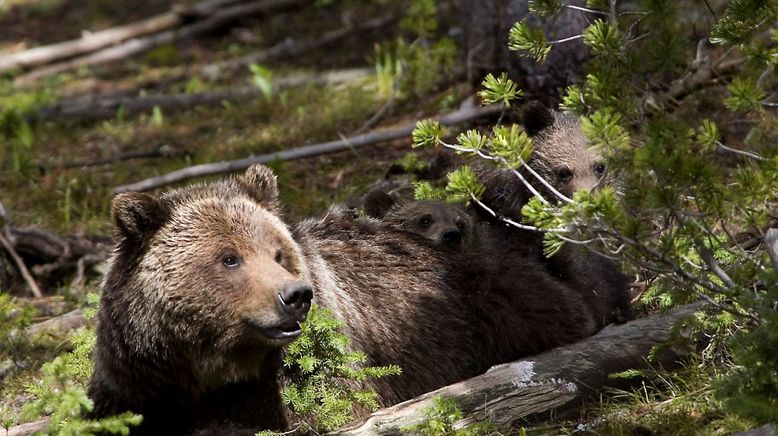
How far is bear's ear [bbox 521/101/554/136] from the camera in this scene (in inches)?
273

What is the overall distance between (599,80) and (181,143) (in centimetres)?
693

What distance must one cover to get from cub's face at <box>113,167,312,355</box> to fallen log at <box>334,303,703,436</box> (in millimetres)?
740

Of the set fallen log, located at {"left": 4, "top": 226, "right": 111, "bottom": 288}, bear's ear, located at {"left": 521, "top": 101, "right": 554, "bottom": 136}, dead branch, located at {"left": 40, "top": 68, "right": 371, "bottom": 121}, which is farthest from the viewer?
dead branch, located at {"left": 40, "top": 68, "right": 371, "bottom": 121}

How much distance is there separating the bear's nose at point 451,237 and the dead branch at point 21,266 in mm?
3479

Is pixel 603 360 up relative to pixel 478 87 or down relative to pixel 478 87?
down

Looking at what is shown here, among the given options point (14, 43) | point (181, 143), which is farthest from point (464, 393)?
point (14, 43)

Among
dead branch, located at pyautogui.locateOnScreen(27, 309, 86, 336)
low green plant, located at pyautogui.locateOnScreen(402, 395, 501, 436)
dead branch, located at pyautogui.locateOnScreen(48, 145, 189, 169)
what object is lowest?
low green plant, located at pyautogui.locateOnScreen(402, 395, 501, 436)

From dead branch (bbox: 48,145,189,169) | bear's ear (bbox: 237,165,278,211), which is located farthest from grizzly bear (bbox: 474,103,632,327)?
dead branch (bbox: 48,145,189,169)

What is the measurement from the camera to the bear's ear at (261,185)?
529 centimetres

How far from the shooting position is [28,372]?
663 cm

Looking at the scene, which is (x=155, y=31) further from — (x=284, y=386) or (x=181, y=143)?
(x=284, y=386)

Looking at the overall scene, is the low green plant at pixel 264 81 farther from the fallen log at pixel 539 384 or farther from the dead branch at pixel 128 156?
the fallen log at pixel 539 384

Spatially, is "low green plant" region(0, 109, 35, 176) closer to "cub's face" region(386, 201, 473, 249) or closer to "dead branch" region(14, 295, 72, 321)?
"dead branch" region(14, 295, 72, 321)

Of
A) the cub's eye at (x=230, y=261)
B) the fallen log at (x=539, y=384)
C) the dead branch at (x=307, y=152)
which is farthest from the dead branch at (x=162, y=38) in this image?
the fallen log at (x=539, y=384)
